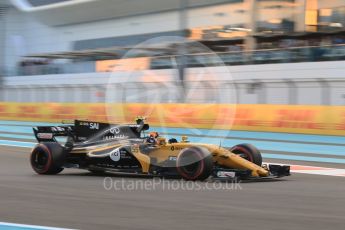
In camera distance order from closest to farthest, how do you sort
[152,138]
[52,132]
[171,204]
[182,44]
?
[171,204]
[152,138]
[52,132]
[182,44]

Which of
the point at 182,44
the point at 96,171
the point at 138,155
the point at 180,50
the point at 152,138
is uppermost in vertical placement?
the point at 182,44

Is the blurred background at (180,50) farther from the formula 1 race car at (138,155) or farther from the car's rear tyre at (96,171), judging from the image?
the car's rear tyre at (96,171)

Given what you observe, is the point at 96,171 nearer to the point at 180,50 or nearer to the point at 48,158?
the point at 48,158

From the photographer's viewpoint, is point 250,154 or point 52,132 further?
point 52,132

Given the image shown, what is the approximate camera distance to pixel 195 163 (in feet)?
27.9

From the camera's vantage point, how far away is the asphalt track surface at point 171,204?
5.76m

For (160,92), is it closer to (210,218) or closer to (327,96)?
(210,218)

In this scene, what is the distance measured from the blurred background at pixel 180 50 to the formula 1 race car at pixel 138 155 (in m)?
0.67

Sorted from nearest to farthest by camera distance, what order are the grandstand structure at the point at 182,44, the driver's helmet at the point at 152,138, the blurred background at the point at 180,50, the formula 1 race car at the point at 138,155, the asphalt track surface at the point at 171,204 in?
the asphalt track surface at the point at 171,204, the formula 1 race car at the point at 138,155, the driver's helmet at the point at 152,138, the blurred background at the point at 180,50, the grandstand structure at the point at 182,44

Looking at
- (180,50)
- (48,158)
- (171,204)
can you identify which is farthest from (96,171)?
(180,50)

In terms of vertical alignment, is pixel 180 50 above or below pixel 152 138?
above

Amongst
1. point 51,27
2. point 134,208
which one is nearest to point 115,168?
point 134,208

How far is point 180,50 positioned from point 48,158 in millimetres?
4973

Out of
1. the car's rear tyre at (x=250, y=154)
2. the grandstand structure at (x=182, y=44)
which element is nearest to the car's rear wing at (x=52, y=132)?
the grandstand structure at (x=182, y=44)
